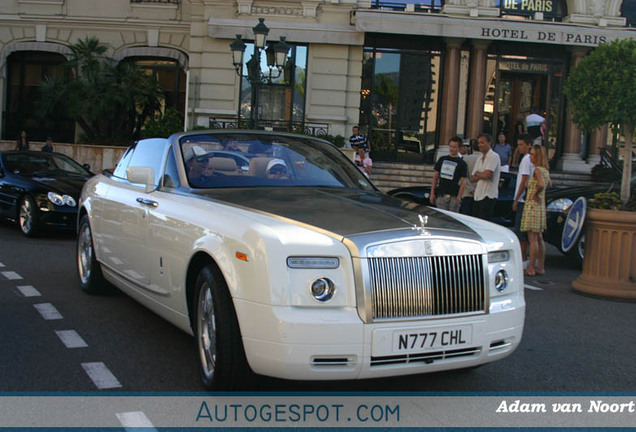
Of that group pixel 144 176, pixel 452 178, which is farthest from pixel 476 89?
pixel 144 176

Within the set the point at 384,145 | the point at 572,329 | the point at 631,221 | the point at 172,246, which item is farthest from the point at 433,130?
the point at 172,246

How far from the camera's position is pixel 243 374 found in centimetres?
396

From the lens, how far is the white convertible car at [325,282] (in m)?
3.69

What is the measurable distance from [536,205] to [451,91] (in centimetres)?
1404

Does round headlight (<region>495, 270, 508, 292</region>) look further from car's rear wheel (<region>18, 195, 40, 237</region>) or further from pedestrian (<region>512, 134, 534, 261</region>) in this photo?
car's rear wheel (<region>18, 195, 40, 237</region>)

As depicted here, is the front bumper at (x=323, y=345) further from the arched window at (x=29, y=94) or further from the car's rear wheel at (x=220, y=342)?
the arched window at (x=29, y=94)

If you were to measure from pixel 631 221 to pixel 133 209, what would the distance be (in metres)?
5.58

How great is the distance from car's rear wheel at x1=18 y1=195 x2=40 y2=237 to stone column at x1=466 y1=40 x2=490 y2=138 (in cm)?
1513

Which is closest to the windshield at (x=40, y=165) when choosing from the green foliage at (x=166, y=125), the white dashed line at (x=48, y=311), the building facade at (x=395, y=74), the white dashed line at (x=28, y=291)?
the white dashed line at (x=28, y=291)

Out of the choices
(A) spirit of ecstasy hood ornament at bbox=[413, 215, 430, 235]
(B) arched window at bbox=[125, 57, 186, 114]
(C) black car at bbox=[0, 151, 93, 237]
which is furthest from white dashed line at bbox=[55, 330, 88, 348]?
(B) arched window at bbox=[125, 57, 186, 114]

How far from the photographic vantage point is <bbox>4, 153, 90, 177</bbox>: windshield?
12336 mm

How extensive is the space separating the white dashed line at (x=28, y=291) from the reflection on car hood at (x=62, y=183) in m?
4.13

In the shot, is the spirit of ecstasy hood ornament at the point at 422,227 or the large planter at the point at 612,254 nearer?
the spirit of ecstasy hood ornament at the point at 422,227

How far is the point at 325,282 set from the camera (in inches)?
147
